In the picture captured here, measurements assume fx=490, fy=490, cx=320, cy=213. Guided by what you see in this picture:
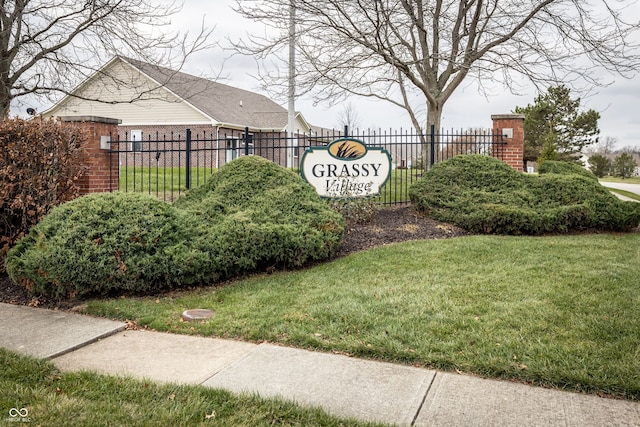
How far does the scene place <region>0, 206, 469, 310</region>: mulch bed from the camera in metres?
7.67

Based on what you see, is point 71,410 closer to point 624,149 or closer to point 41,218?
point 41,218

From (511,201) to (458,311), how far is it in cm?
489

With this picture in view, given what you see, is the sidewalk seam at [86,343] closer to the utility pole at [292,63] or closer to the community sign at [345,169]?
the community sign at [345,169]

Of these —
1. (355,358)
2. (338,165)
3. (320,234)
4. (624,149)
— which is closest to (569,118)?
(624,149)

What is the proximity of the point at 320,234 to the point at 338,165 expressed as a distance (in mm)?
3232

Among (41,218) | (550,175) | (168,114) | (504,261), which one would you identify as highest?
(168,114)

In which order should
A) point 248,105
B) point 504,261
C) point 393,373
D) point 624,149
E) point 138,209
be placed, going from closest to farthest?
point 393,373 < point 138,209 < point 504,261 < point 248,105 < point 624,149

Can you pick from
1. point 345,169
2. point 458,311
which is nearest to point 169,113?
point 345,169

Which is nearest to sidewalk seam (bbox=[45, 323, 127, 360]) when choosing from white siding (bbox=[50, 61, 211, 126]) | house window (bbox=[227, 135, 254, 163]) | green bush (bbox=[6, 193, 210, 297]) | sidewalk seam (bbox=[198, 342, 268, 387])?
green bush (bbox=[6, 193, 210, 297])

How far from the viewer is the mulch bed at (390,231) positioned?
302 inches

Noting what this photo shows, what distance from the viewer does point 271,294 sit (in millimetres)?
5500

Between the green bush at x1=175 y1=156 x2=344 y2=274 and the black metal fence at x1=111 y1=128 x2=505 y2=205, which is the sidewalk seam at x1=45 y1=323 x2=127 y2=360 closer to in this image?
the green bush at x1=175 y1=156 x2=344 y2=274

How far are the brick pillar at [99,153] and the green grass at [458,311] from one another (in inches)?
161

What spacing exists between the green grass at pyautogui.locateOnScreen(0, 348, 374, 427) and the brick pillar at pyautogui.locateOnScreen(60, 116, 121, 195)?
5879 mm
